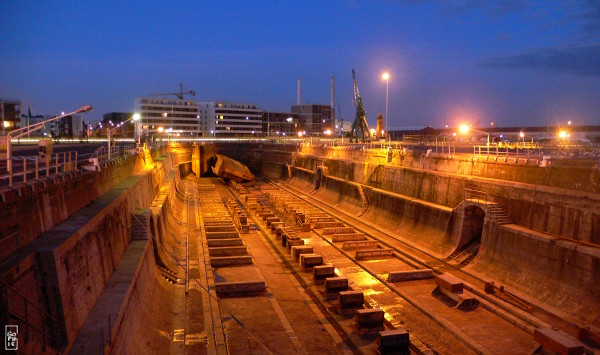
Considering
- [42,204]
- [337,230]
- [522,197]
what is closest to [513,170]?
[522,197]

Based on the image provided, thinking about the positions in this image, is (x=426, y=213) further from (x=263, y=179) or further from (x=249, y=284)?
(x=263, y=179)

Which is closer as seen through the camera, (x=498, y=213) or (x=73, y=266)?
(x=73, y=266)

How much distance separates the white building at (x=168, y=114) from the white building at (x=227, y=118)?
14.5 feet

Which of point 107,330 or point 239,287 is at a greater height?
point 107,330

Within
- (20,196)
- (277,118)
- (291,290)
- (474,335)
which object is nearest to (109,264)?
(20,196)

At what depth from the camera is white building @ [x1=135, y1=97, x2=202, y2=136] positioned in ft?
490

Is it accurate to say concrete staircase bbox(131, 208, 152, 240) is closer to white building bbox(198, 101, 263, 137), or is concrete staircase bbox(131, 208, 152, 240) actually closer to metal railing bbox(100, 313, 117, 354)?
metal railing bbox(100, 313, 117, 354)

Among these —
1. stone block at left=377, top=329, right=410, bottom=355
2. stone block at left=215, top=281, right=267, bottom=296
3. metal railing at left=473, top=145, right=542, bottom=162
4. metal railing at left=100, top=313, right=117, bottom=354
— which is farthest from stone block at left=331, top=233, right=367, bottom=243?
metal railing at left=100, top=313, right=117, bottom=354

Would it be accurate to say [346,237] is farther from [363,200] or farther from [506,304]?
[506,304]

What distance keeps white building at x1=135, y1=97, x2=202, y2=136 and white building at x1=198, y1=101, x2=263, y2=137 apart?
4.43 meters

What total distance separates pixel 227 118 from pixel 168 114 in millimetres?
23577

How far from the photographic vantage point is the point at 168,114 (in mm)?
154500

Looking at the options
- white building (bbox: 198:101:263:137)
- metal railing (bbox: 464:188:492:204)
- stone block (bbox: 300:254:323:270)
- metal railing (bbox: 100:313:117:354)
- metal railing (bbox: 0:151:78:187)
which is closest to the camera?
metal railing (bbox: 100:313:117:354)

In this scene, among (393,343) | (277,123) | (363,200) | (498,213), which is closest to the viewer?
(393,343)
